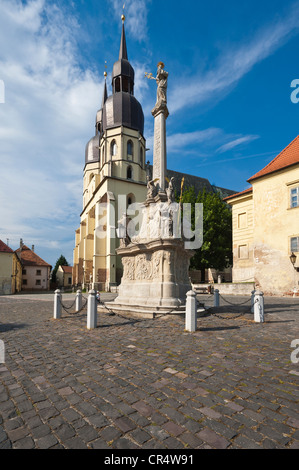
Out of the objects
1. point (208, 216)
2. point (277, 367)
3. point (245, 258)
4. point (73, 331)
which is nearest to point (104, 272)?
point (208, 216)

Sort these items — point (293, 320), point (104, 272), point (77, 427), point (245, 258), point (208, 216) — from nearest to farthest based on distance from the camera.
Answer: point (77, 427)
point (293, 320)
point (245, 258)
point (208, 216)
point (104, 272)

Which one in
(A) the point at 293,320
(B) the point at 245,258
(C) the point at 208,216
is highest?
(C) the point at 208,216

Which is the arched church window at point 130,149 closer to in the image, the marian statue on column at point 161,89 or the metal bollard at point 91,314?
the marian statue on column at point 161,89

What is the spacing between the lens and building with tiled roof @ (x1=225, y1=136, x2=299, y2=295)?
723 inches

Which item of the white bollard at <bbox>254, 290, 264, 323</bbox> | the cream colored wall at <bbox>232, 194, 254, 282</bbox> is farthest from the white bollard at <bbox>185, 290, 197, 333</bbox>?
the cream colored wall at <bbox>232, 194, 254, 282</bbox>

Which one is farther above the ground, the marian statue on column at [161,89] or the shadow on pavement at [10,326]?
the marian statue on column at [161,89]

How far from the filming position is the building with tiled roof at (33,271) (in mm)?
50750

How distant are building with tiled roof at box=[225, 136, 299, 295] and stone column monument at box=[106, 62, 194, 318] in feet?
37.7

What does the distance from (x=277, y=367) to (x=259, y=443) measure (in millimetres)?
2090

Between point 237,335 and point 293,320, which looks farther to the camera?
point 293,320

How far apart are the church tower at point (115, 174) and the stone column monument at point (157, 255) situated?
21.9 meters

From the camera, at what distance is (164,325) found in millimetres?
7262

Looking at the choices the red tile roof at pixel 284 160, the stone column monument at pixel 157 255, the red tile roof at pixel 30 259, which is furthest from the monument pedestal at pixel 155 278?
the red tile roof at pixel 30 259

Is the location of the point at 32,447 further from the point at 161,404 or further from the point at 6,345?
the point at 6,345
